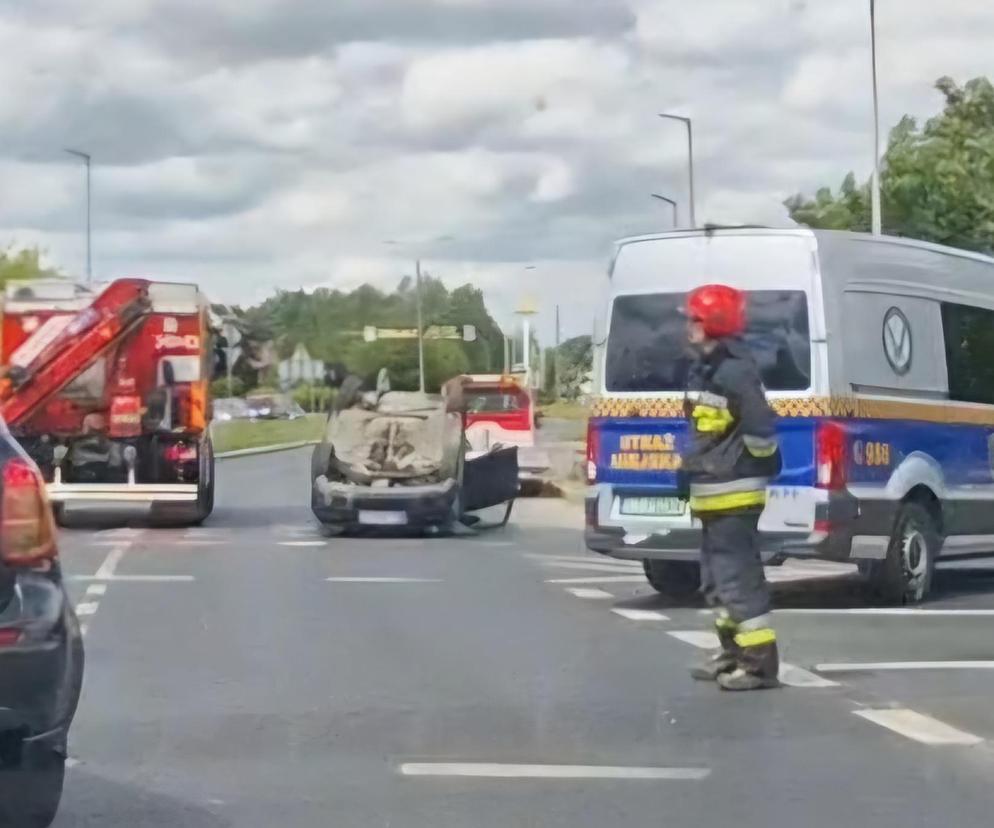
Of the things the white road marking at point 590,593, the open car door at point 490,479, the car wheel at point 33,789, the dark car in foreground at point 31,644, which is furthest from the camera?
the open car door at point 490,479

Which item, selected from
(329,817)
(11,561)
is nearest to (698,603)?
(329,817)

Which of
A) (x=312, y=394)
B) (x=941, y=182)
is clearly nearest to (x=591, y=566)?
(x=312, y=394)

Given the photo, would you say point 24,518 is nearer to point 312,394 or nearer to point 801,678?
point 801,678

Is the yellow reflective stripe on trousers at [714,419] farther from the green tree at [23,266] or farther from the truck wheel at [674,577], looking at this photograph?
the green tree at [23,266]

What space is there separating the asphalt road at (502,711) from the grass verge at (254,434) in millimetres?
45018

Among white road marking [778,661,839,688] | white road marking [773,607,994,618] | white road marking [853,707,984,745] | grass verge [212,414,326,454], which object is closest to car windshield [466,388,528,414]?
white road marking [773,607,994,618]

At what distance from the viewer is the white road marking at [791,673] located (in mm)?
9469

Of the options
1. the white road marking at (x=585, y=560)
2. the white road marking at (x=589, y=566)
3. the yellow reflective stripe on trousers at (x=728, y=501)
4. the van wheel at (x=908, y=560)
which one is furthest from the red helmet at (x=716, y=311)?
the white road marking at (x=585, y=560)

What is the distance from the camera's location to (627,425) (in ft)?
42.7

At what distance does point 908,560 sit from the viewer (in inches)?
514

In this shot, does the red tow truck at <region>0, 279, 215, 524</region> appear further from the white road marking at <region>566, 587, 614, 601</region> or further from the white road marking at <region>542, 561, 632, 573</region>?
the white road marking at <region>566, 587, 614, 601</region>

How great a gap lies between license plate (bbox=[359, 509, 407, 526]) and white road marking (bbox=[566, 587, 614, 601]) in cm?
609

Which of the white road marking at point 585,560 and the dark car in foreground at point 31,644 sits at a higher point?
the dark car in foreground at point 31,644

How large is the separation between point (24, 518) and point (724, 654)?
4564 millimetres
